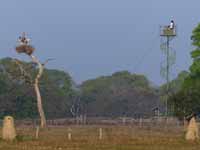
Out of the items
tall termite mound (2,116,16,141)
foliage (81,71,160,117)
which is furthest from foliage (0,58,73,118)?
tall termite mound (2,116,16,141)

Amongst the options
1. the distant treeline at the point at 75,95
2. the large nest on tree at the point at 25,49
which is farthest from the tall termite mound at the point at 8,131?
the distant treeline at the point at 75,95

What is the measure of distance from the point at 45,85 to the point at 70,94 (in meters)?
16.9

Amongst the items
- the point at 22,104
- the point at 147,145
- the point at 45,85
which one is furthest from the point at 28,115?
the point at 147,145

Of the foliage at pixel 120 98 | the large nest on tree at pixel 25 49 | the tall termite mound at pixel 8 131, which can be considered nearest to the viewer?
the tall termite mound at pixel 8 131

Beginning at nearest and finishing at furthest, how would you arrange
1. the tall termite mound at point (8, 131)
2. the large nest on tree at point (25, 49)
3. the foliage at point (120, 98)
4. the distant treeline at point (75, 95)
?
the tall termite mound at point (8, 131), the large nest on tree at point (25, 49), the distant treeline at point (75, 95), the foliage at point (120, 98)

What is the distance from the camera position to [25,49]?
6166 cm

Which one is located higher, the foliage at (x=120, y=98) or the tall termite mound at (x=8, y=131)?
the foliage at (x=120, y=98)

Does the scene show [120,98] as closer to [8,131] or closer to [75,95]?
[75,95]

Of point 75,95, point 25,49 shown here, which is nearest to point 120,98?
point 75,95

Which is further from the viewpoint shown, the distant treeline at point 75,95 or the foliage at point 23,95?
the distant treeline at point 75,95

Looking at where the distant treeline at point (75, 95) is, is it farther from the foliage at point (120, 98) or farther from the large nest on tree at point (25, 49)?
the large nest on tree at point (25, 49)

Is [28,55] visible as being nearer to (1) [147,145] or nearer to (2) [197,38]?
(2) [197,38]

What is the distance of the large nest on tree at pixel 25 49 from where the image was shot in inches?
2413

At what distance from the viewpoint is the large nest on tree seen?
6128 centimetres
